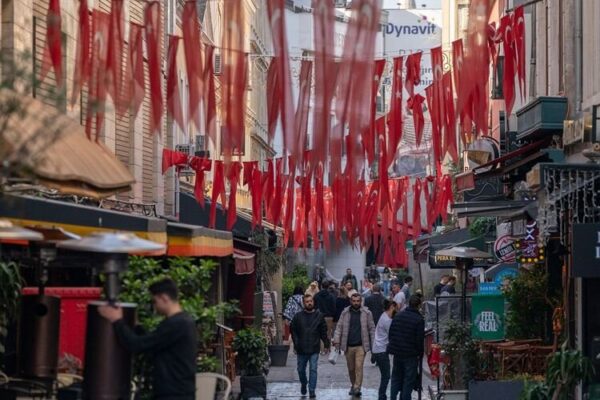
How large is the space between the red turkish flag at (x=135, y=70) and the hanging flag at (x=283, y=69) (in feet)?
5.31

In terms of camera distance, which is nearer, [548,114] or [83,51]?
[83,51]

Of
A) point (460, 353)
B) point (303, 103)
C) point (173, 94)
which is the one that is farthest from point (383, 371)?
point (173, 94)

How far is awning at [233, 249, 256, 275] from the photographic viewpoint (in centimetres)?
2545

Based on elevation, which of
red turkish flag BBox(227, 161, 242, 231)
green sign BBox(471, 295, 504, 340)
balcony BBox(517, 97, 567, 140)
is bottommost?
green sign BBox(471, 295, 504, 340)

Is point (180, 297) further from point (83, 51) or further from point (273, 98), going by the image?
point (273, 98)

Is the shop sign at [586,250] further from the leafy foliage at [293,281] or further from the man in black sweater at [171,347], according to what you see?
the leafy foliage at [293,281]

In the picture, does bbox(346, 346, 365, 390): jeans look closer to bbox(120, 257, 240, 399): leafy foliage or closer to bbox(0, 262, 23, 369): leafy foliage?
bbox(120, 257, 240, 399): leafy foliage

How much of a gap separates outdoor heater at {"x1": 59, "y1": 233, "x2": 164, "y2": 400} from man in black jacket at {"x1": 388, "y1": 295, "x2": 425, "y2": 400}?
36.8 ft

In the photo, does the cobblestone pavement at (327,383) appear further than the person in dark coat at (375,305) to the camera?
No

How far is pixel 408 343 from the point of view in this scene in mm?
21938

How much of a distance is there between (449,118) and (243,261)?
5.48 metres

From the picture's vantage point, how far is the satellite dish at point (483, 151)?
1069 inches

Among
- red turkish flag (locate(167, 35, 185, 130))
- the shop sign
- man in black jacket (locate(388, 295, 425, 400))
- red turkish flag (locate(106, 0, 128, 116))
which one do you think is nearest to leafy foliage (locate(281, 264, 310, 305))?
man in black jacket (locate(388, 295, 425, 400))

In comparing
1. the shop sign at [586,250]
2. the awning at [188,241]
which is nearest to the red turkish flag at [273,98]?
the awning at [188,241]
